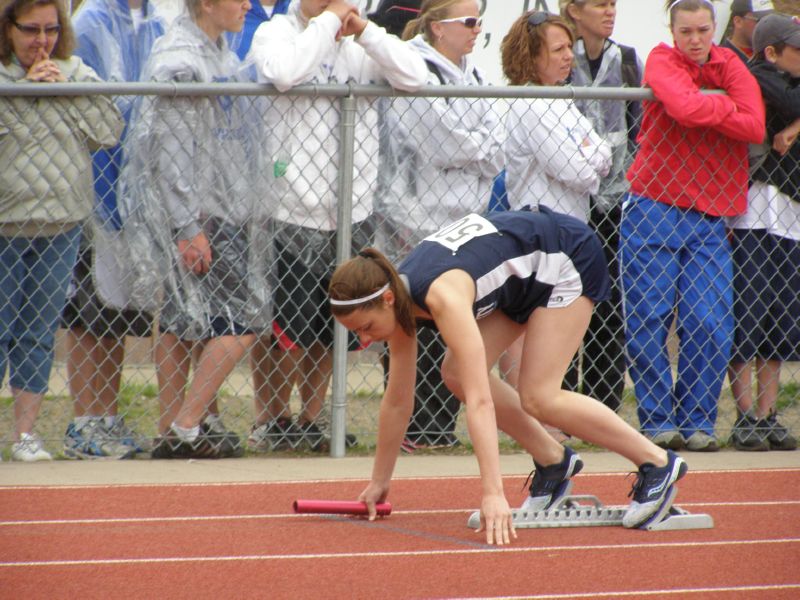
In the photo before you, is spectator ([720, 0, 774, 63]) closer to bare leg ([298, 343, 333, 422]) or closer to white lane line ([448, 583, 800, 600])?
bare leg ([298, 343, 333, 422])

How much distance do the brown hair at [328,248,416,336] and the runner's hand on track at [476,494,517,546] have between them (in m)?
0.69

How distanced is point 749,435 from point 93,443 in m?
3.47

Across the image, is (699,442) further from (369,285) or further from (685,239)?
(369,285)

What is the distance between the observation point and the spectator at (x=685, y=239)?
645 centimetres

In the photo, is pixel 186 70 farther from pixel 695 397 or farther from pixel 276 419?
pixel 695 397

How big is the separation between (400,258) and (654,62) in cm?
167

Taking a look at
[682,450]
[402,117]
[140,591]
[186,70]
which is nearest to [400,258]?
[402,117]

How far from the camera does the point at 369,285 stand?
4367 millimetres

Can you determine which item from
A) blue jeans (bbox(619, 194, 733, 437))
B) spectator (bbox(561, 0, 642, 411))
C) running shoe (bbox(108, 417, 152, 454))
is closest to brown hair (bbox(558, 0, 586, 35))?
spectator (bbox(561, 0, 642, 411))

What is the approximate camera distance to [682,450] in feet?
21.5

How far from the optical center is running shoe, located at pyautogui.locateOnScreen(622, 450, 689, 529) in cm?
479

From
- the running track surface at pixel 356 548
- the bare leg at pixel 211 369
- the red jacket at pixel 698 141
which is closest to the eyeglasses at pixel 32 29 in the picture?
the bare leg at pixel 211 369

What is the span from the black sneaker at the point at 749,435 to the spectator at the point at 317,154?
7.51 feet

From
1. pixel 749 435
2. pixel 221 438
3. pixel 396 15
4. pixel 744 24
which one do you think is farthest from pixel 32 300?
pixel 744 24
